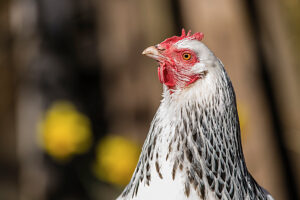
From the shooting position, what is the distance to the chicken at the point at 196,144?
131 cm

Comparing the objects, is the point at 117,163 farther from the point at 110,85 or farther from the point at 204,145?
the point at 204,145

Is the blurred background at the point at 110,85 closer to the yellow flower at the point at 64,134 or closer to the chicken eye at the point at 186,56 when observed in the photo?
the yellow flower at the point at 64,134

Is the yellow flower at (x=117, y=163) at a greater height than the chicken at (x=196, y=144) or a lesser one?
lesser

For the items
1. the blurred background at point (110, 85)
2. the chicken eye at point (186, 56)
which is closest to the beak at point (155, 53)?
the chicken eye at point (186, 56)

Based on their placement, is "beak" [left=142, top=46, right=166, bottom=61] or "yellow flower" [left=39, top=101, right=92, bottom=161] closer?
"beak" [left=142, top=46, right=166, bottom=61]

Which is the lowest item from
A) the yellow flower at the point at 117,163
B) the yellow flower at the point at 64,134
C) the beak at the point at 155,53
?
the yellow flower at the point at 117,163

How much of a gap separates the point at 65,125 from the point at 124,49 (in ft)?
3.13

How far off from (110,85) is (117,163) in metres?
0.98

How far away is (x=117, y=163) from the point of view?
2.55 m

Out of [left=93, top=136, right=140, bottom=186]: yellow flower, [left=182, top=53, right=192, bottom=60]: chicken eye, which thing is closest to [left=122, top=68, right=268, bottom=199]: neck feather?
[left=182, top=53, right=192, bottom=60]: chicken eye

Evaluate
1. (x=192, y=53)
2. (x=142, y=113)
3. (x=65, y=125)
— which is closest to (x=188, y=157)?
(x=192, y=53)

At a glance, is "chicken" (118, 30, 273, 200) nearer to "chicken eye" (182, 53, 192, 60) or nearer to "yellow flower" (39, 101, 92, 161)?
"chicken eye" (182, 53, 192, 60)

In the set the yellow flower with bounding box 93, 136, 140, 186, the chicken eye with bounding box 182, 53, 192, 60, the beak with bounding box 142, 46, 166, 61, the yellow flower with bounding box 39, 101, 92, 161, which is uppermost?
the beak with bounding box 142, 46, 166, 61

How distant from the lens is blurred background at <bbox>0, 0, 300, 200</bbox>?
9.41 feet
